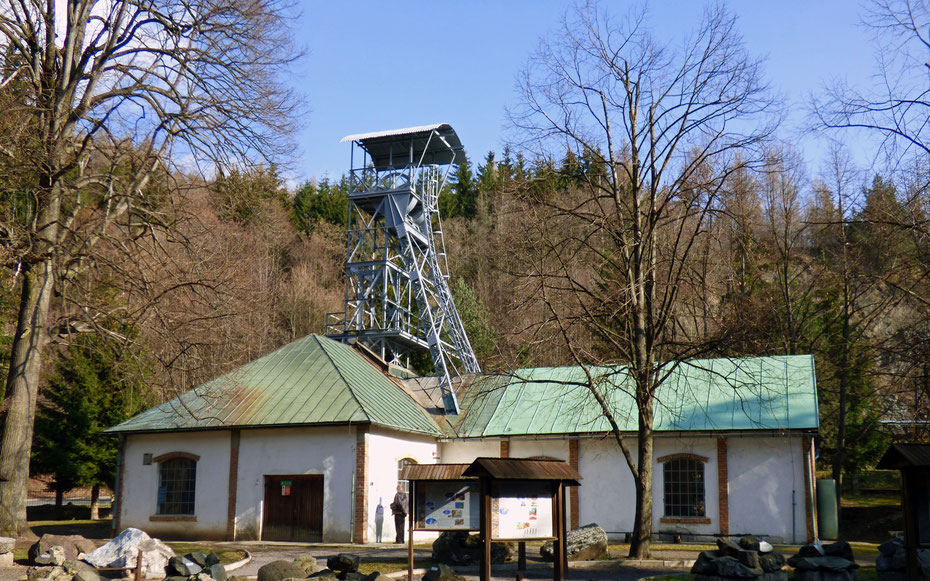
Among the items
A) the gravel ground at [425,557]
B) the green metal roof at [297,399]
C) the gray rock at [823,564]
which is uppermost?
the green metal roof at [297,399]

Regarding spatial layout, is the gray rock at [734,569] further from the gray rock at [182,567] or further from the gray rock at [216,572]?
the gray rock at [182,567]

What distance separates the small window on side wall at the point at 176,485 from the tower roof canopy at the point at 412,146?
1518cm

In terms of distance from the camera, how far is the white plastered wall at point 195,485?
23422 mm

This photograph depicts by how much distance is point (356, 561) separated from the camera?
13273 millimetres

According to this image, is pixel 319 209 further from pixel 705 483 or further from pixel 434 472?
pixel 434 472

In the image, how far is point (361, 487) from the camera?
22078 millimetres

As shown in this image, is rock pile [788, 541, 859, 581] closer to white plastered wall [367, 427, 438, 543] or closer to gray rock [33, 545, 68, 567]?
white plastered wall [367, 427, 438, 543]

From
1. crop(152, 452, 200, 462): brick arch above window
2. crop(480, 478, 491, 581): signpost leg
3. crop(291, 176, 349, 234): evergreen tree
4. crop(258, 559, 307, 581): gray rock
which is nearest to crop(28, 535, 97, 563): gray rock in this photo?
crop(258, 559, 307, 581): gray rock

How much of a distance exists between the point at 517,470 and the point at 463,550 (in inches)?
242

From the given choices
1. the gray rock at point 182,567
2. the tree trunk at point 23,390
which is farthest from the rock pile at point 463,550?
the tree trunk at point 23,390

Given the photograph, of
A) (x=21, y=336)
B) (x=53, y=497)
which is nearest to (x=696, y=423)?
(x=21, y=336)

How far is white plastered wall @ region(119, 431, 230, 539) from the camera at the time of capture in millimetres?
23422

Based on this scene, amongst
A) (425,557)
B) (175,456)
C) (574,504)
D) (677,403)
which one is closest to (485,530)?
(425,557)

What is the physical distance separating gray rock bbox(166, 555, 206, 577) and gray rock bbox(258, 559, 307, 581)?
1.13 m
